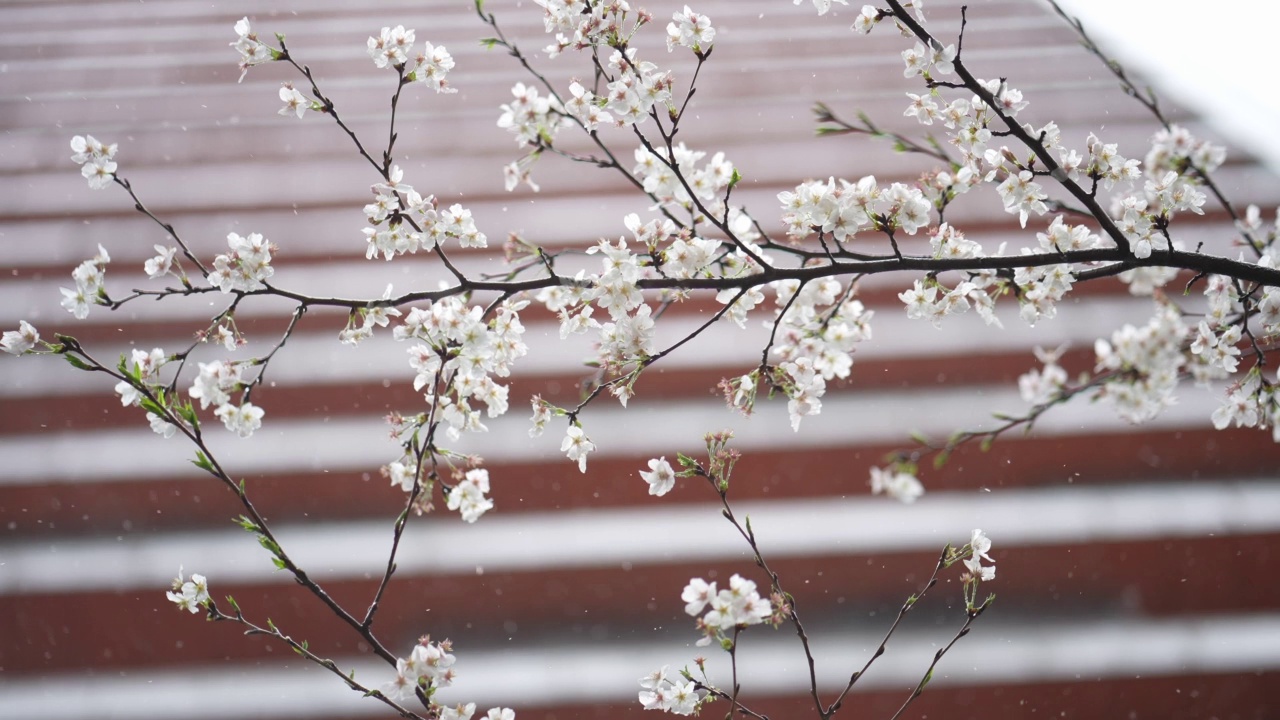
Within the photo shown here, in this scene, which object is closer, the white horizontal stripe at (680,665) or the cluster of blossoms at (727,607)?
the cluster of blossoms at (727,607)

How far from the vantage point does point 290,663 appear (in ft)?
5.47

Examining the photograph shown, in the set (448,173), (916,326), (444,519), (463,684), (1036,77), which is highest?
(1036,77)

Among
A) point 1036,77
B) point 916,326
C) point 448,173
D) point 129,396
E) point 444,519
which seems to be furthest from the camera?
point 1036,77

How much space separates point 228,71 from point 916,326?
2248mm

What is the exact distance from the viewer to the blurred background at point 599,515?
1.63 meters

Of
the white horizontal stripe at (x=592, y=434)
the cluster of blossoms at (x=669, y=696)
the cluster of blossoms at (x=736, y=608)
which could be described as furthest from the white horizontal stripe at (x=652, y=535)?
the cluster of blossoms at (x=736, y=608)

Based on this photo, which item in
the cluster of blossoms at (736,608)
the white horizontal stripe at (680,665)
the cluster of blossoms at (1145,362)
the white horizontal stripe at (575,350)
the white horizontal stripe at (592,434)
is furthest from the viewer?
the white horizontal stripe at (575,350)

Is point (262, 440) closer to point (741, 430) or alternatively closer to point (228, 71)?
point (741, 430)

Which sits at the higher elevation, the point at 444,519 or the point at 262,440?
the point at 262,440

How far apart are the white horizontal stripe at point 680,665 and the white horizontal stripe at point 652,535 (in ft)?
0.57

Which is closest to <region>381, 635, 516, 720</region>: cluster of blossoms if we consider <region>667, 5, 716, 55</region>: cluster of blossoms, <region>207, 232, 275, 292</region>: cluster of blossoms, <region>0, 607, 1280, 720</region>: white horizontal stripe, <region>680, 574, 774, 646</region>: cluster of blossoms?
<region>680, 574, 774, 646</region>: cluster of blossoms

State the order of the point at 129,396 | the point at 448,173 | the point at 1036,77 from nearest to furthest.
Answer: the point at 129,396 < the point at 448,173 < the point at 1036,77

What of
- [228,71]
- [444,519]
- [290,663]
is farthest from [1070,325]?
[228,71]

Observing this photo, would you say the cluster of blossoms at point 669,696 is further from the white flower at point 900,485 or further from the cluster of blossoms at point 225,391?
the cluster of blossoms at point 225,391
